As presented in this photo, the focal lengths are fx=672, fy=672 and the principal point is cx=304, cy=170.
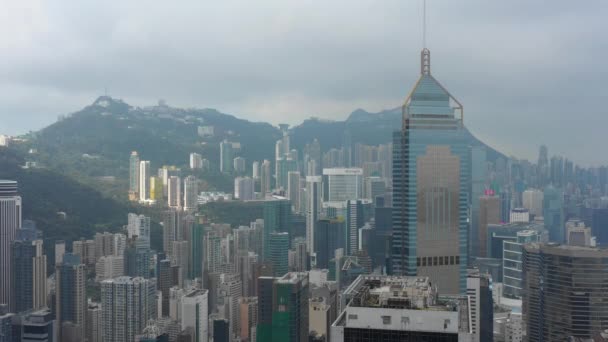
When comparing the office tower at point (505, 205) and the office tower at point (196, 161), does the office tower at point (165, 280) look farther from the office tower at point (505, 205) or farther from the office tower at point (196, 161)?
the office tower at point (505, 205)

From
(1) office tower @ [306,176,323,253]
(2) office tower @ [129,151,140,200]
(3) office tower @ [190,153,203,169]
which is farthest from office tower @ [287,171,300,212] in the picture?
(2) office tower @ [129,151,140,200]

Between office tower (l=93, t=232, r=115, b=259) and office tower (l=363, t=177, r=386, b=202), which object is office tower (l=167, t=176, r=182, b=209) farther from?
office tower (l=363, t=177, r=386, b=202)

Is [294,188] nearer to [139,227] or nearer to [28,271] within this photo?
[139,227]

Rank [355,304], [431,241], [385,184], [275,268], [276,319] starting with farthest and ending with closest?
1. [385,184]
2. [275,268]
3. [431,241]
4. [276,319]
5. [355,304]

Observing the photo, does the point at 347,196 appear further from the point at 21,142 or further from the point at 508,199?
the point at 21,142

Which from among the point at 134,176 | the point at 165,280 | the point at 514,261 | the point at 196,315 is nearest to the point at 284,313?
the point at 196,315

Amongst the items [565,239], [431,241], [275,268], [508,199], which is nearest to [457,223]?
[431,241]
